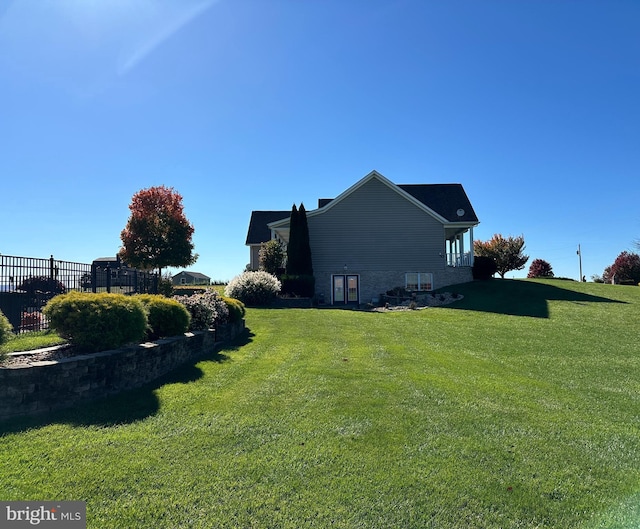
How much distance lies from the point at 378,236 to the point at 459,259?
6.35 metres

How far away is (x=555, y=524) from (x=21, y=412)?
5.89 m

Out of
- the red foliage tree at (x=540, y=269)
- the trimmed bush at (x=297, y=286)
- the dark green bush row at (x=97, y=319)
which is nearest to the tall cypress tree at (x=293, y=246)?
the trimmed bush at (x=297, y=286)

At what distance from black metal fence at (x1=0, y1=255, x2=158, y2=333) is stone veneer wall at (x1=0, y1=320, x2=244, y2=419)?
382 cm

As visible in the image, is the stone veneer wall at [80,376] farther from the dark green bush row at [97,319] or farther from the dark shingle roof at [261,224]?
the dark shingle roof at [261,224]

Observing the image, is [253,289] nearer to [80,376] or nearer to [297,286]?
[297,286]

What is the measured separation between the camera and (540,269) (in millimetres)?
37031

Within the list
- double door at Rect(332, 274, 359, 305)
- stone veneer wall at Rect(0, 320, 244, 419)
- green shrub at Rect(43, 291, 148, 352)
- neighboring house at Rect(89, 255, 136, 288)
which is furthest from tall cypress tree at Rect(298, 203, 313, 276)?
green shrub at Rect(43, 291, 148, 352)

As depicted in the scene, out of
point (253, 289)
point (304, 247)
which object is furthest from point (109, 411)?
point (304, 247)

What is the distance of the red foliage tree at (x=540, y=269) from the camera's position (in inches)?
1451

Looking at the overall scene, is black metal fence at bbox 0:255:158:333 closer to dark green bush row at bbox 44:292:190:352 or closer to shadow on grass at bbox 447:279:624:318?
dark green bush row at bbox 44:292:190:352

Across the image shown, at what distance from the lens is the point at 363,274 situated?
2555 centimetres

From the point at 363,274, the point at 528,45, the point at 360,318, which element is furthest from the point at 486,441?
the point at 363,274

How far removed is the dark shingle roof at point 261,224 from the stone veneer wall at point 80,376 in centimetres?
Result: 2679

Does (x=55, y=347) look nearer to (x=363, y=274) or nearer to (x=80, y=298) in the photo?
(x=80, y=298)
